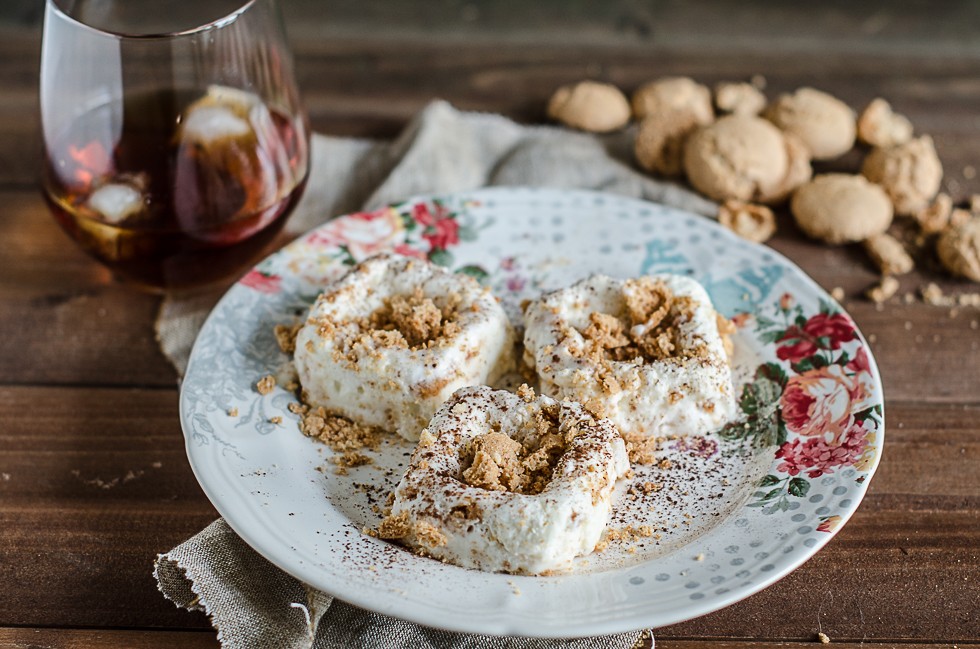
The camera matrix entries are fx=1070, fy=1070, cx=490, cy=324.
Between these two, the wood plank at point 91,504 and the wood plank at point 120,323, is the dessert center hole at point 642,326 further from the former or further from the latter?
the wood plank at point 91,504

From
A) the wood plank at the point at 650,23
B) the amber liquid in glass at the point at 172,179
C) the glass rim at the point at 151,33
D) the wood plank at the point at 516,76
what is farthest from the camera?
the wood plank at the point at 650,23

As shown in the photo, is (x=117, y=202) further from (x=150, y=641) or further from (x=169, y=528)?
(x=150, y=641)

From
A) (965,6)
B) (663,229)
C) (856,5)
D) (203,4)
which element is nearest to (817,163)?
(663,229)

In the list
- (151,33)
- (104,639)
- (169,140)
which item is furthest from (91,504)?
(151,33)

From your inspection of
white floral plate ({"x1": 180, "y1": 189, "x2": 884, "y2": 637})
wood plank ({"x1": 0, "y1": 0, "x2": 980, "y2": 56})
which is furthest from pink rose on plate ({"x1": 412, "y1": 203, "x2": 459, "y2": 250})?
wood plank ({"x1": 0, "y1": 0, "x2": 980, "y2": 56})

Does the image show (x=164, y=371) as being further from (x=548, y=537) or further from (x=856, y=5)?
(x=856, y=5)

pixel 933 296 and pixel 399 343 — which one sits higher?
pixel 399 343

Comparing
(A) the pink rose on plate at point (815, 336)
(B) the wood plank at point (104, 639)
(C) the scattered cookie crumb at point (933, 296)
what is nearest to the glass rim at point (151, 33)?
(B) the wood plank at point (104, 639)
